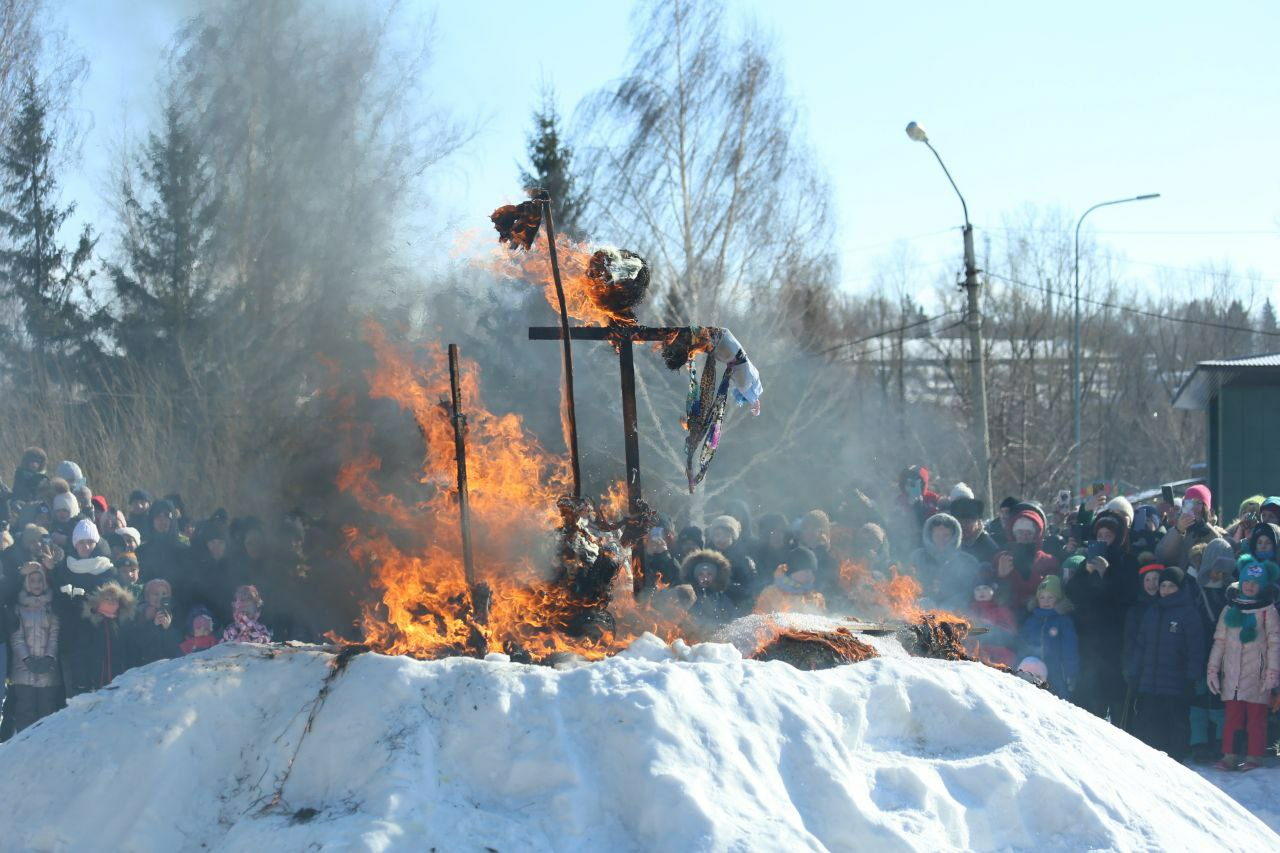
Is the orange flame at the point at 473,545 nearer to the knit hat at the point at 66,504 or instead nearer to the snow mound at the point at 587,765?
the snow mound at the point at 587,765

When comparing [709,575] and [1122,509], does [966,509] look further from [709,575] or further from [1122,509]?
[709,575]

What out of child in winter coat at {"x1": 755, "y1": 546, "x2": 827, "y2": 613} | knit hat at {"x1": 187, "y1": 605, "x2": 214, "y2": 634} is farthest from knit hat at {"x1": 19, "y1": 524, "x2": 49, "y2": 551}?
child in winter coat at {"x1": 755, "y1": 546, "x2": 827, "y2": 613}

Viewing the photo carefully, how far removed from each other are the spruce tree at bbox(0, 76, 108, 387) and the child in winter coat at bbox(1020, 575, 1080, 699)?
14.5 meters

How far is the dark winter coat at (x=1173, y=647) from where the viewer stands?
802 centimetres

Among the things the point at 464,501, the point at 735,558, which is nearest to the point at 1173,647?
the point at 735,558

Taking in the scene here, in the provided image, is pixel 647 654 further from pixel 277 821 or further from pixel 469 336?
pixel 469 336

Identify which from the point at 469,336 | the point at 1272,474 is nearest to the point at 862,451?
Result: the point at 1272,474

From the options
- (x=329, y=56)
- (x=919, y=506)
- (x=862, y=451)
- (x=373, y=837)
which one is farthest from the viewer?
(x=862, y=451)

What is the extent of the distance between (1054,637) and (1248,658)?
50.8 inches

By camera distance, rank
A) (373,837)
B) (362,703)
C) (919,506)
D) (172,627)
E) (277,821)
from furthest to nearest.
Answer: (919,506) < (172,627) < (362,703) < (277,821) < (373,837)

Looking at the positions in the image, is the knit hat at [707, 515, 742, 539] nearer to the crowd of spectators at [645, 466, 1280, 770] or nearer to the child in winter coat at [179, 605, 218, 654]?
the crowd of spectators at [645, 466, 1280, 770]

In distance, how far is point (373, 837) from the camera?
12.8 feet

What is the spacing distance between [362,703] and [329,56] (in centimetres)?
1145

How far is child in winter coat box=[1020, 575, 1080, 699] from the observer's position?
8078 millimetres
